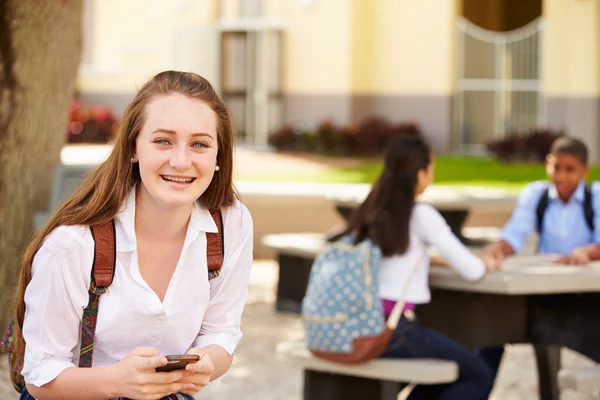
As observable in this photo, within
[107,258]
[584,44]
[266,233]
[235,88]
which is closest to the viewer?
[107,258]

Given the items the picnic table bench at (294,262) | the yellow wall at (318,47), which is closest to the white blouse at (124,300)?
the picnic table bench at (294,262)

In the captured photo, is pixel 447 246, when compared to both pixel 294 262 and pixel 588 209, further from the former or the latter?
pixel 294 262

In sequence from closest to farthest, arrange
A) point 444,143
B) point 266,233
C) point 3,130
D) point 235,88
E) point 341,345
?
A: point 341,345 < point 3,130 < point 266,233 < point 444,143 < point 235,88

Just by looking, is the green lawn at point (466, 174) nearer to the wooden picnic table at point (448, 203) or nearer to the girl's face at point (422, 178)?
the wooden picnic table at point (448, 203)

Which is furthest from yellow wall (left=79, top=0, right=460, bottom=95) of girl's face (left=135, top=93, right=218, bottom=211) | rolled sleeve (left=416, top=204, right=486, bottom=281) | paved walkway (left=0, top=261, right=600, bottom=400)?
girl's face (left=135, top=93, right=218, bottom=211)

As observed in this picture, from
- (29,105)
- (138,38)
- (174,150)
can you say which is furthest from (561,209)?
(138,38)

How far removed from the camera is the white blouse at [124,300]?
8.14ft

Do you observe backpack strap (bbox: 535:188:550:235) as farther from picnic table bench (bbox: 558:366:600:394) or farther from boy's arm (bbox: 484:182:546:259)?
picnic table bench (bbox: 558:366:600:394)

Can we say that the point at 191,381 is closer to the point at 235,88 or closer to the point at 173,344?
the point at 173,344

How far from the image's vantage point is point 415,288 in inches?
187

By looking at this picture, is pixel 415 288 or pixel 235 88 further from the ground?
pixel 235 88

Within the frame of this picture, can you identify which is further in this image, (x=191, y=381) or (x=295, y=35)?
(x=295, y=35)

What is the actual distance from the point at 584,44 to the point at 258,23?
586 centimetres

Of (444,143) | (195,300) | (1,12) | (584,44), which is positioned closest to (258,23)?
(444,143)
